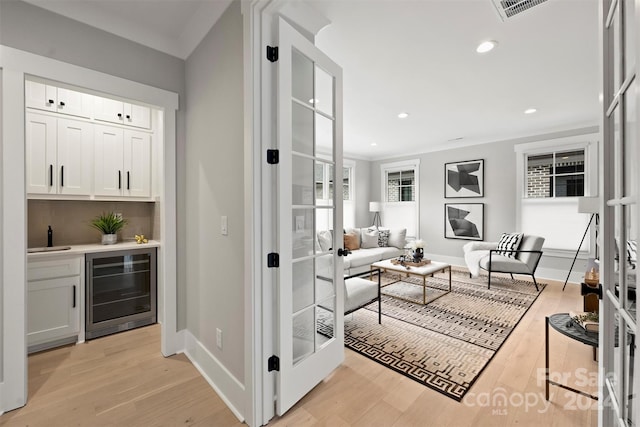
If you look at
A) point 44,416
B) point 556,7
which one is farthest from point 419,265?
point 44,416

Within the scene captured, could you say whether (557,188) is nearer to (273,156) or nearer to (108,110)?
(273,156)

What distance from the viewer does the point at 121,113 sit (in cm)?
305

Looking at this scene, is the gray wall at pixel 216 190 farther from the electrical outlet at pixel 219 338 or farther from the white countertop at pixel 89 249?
the white countertop at pixel 89 249

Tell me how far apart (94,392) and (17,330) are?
2.06ft

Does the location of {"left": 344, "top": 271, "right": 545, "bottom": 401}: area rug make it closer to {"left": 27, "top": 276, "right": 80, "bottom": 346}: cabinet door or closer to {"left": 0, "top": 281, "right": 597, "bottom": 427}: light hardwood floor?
{"left": 0, "top": 281, "right": 597, "bottom": 427}: light hardwood floor

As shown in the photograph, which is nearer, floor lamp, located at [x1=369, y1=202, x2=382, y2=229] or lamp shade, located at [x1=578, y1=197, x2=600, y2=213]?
lamp shade, located at [x1=578, y1=197, x2=600, y2=213]

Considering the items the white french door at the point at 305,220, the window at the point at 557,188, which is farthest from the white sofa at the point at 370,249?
the white french door at the point at 305,220

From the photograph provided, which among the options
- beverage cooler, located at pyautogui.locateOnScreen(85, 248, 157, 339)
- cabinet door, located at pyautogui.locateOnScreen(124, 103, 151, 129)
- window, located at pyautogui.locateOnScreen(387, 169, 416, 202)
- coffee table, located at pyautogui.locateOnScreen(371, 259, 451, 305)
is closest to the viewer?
beverage cooler, located at pyautogui.locateOnScreen(85, 248, 157, 339)

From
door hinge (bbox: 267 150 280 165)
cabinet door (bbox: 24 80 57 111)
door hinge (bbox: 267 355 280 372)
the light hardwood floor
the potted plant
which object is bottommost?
the light hardwood floor

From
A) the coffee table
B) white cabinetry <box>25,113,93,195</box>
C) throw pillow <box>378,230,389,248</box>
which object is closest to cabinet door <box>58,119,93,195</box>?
white cabinetry <box>25,113,93,195</box>

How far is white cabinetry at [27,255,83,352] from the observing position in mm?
2379

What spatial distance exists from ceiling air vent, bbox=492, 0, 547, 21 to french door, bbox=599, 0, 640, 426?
1102mm

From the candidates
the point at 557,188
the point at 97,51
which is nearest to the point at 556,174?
the point at 557,188

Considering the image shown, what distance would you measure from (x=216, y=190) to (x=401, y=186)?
5778 millimetres
